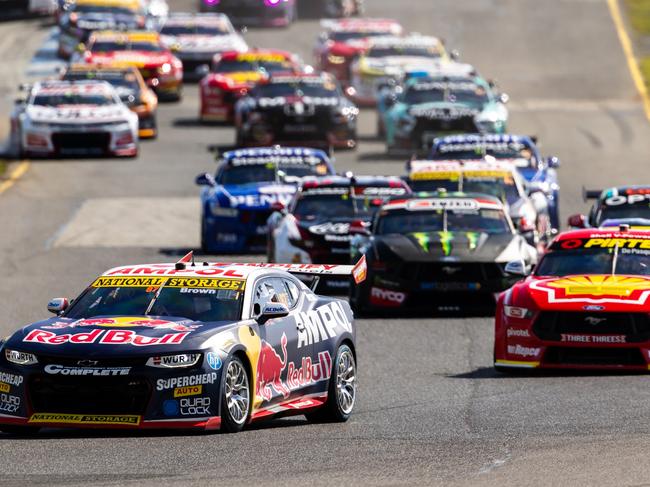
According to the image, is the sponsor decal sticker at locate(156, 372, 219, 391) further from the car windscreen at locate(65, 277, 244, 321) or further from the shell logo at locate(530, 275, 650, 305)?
the shell logo at locate(530, 275, 650, 305)

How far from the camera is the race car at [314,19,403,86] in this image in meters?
46.8

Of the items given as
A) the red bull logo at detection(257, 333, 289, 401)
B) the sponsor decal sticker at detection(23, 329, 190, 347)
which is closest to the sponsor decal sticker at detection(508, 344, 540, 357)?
the red bull logo at detection(257, 333, 289, 401)

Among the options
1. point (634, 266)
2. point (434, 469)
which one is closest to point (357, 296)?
point (634, 266)

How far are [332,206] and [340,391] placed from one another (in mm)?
10094

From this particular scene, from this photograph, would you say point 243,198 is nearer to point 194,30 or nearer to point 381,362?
point 381,362

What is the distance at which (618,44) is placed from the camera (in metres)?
52.2

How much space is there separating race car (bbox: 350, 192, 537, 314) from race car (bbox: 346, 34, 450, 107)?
20526 mm

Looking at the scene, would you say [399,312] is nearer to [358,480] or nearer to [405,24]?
[358,480]

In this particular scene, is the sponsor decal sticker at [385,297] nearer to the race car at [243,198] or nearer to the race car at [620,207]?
the race car at [620,207]

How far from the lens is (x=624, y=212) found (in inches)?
855

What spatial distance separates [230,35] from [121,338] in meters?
35.9

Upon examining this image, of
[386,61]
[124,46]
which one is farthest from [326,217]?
[124,46]

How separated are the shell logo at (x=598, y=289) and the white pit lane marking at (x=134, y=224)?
10898 mm

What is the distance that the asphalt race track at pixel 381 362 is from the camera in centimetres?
1054
